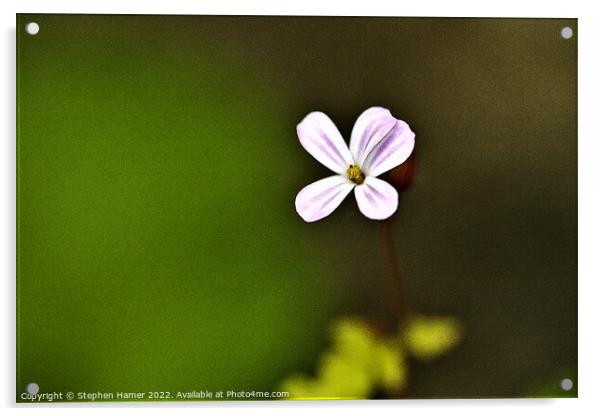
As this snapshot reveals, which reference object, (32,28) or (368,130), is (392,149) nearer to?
(368,130)

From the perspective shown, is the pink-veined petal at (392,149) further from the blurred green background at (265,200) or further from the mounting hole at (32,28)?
the mounting hole at (32,28)

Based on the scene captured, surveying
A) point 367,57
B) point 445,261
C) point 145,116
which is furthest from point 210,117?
point 445,261

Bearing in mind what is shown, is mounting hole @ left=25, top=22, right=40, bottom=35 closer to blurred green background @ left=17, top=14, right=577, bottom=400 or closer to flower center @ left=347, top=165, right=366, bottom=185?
blurred green background @ left=17, top=14, right=577, bottom=400

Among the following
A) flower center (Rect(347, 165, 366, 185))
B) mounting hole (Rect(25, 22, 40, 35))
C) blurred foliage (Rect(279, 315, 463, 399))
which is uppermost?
mounting hole (Rect(25, 22, 40, 35))

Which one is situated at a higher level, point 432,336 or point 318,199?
point 318,199

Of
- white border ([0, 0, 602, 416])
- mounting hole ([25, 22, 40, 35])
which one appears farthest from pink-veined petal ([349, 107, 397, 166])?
mounting hole ([25, 22, 40, 35])
